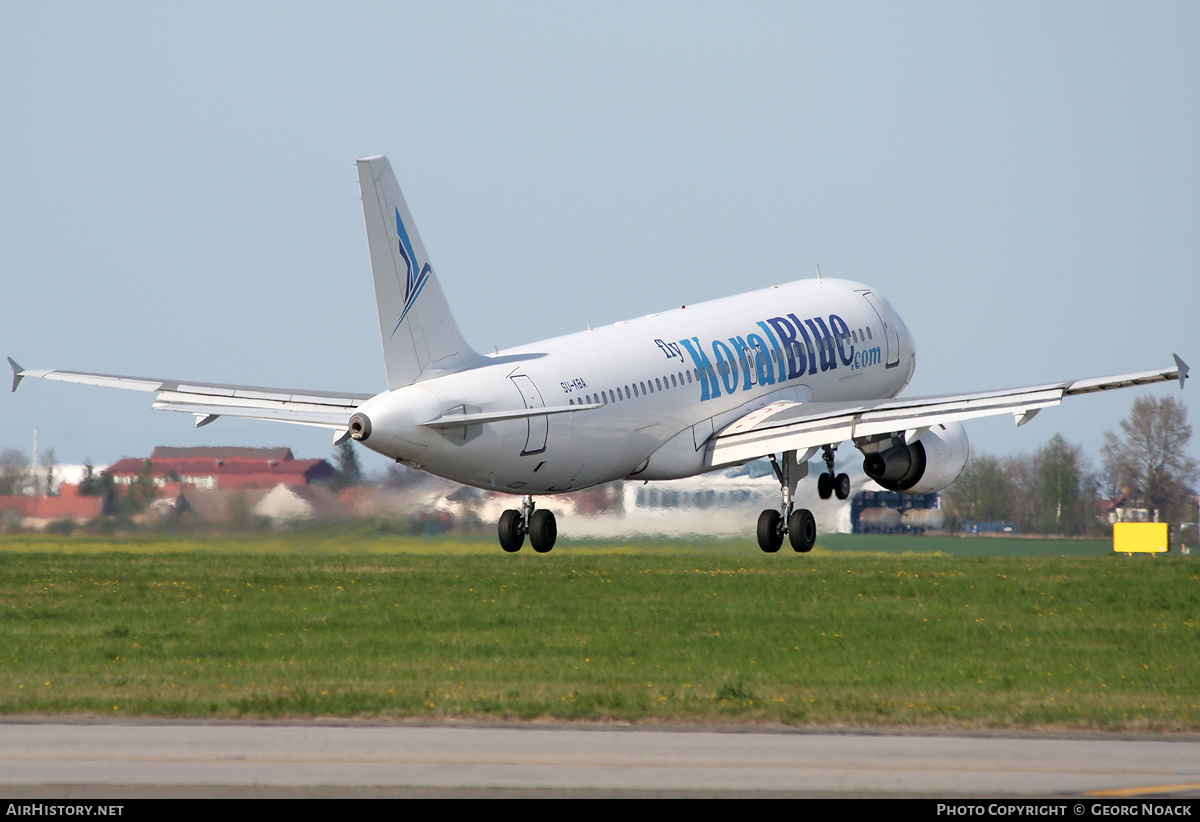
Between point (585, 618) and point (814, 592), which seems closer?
point (585, 618)

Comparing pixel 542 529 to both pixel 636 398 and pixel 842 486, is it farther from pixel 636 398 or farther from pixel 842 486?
pixel 842 486

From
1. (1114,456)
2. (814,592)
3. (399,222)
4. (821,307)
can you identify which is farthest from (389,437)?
(1114,456)

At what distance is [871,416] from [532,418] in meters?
9.03

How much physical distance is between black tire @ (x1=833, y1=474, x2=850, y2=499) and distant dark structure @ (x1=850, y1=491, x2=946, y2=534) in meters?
17.3

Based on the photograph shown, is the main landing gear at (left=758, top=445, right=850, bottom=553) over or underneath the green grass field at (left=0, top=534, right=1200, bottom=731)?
over

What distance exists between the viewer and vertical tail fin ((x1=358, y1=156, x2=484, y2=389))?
2959 cm

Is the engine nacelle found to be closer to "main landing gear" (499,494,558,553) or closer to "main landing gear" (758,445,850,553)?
"main landing gear" (758,445,850,553)

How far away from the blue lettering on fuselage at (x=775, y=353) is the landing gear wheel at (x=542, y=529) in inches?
184

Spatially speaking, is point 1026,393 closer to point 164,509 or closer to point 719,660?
point 719,660

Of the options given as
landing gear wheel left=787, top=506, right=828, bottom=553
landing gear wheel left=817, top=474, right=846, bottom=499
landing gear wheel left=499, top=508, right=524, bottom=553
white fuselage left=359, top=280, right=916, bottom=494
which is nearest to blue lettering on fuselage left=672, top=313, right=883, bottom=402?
white fuselage left=359, top=280, right=916, bottom=494

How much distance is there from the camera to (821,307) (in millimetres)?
44750

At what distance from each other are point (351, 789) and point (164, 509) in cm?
3394

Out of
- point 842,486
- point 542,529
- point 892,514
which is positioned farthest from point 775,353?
point 892,514

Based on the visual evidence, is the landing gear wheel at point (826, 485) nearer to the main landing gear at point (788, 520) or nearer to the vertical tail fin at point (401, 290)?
the main landing gear at point (788, 520)
